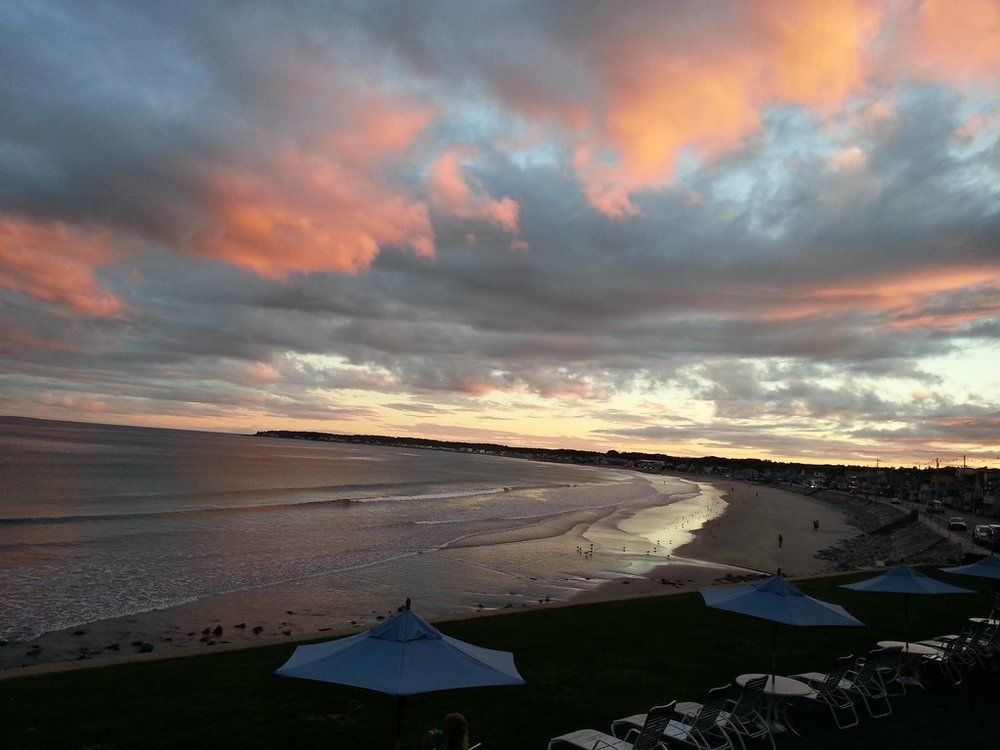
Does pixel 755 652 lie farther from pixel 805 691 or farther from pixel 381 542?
pixel 381 542

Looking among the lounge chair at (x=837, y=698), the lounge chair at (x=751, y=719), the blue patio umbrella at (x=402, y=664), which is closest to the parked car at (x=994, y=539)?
the lounge chair at (x=837, y=698)

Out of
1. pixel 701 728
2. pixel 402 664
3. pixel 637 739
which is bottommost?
pixel 701 728

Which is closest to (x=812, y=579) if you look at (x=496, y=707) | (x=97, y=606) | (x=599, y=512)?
(x=496, y=707)

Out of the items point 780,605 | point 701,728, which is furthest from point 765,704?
point 701,728

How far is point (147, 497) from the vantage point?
50406 millimetres

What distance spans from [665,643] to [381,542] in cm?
2401

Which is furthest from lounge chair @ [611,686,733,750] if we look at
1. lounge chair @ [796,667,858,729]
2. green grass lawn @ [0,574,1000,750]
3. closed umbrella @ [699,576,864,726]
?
lounge chair @ [796,667,858,729]

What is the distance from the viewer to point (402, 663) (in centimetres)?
589

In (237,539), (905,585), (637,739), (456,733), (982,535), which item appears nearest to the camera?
(456,733)

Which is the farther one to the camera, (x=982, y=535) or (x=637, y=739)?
(x=982, y=535)

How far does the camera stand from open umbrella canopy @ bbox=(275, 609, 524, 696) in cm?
575

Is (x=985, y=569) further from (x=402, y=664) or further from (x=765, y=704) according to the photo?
(x=402, y=664)

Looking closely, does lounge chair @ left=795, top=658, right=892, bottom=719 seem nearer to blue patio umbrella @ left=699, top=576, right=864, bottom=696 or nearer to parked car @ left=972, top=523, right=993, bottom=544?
blue patio umbrella @ left=699, top=576, right=864, bottom=696

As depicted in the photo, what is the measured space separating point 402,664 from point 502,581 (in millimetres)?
20933
